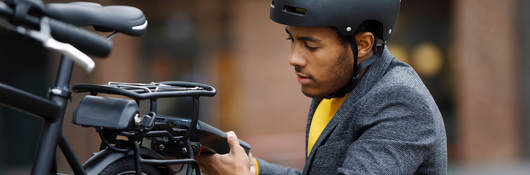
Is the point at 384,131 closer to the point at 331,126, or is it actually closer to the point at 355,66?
the point at 331,126

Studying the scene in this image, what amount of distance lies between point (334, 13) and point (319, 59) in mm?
183

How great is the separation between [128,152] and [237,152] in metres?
0.48

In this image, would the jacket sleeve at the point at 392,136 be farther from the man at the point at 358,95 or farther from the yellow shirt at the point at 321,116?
the yellow shirt at the point at 321,116

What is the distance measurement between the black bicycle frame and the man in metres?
0.72

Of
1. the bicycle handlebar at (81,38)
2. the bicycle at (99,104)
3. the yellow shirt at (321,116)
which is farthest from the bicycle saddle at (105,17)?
the yellow shirt at (321,116)

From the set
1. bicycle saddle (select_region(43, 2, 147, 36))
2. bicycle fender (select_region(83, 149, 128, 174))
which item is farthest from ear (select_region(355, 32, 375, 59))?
bicycle fender (select_region(83, 149, 128, 174))

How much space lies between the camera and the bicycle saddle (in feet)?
6.14

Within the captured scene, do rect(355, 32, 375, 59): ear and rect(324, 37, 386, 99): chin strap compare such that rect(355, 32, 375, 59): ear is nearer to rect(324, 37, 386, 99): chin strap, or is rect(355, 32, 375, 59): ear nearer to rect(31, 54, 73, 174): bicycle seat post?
rect(324, 37, 386, 99): chin strap

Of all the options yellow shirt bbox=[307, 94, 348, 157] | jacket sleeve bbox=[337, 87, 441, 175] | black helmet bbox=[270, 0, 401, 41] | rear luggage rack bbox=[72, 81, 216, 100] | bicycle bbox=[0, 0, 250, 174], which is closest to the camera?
bicycle bbox=[0, 0, 250, 174]

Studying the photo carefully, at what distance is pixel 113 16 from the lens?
2121 mm

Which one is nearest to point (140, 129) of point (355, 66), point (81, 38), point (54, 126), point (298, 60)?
point (54, 126)

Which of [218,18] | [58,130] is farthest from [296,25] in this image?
[218,18]

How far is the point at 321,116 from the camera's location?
289 cm

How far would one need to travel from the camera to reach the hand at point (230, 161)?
2490 millimetres
